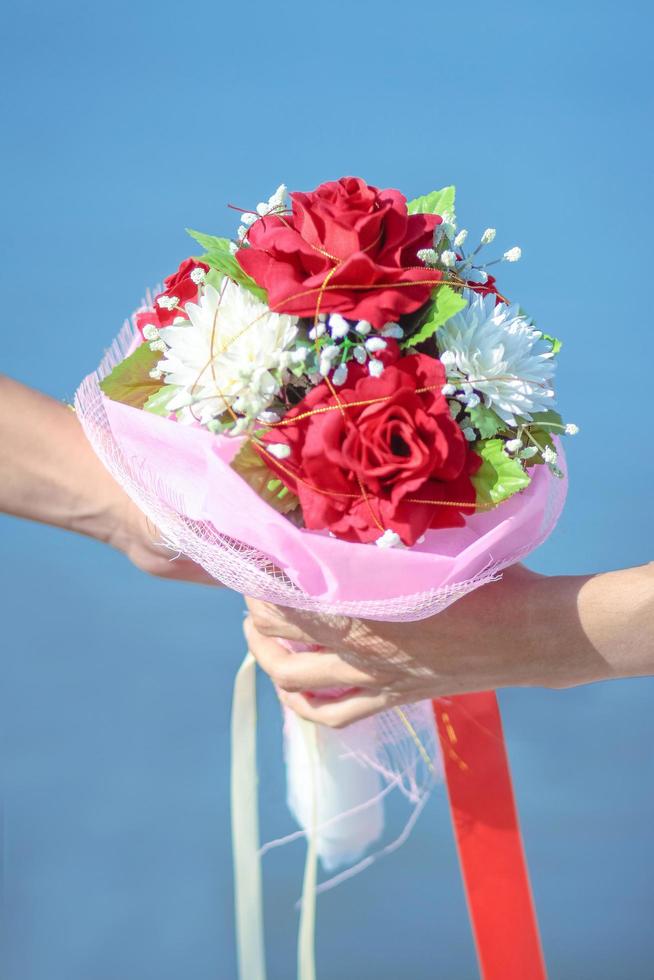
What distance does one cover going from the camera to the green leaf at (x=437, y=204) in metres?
1.13

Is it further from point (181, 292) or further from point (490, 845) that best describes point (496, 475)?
point (490, 845)

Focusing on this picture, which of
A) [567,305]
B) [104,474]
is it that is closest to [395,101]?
[567,305]

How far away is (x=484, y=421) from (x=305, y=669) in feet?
1.47

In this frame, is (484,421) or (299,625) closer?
(484,421)

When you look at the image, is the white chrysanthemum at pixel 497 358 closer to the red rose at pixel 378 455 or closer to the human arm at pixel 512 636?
the red rose at pixel 378 455

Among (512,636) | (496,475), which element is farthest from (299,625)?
(496,475)

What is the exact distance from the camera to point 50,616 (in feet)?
6.60

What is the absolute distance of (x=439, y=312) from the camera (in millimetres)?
972

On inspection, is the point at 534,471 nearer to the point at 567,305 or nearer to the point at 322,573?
the point at 322,573

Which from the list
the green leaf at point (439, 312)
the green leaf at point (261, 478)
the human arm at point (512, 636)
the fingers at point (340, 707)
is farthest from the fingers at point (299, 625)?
the green leaf at point (439, 312)

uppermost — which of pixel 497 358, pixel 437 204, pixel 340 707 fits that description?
pixel 437 204

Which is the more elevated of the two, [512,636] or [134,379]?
[134,379]

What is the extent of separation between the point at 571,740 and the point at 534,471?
97cm

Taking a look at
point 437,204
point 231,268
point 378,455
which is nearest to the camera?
point 378,455
